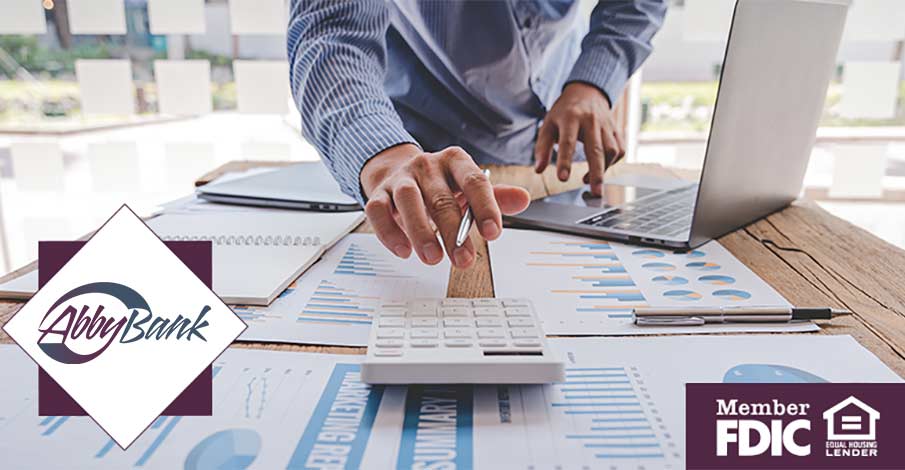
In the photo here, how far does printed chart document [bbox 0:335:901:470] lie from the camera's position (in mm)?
360

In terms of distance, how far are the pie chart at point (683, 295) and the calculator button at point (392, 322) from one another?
252 millimetres

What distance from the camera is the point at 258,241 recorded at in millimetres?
753

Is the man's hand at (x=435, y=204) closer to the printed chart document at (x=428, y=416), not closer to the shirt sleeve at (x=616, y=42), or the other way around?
the printed chart document at (x=428, y=416)

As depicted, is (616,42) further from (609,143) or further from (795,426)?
(795,426)

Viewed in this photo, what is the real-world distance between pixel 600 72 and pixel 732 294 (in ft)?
1.91

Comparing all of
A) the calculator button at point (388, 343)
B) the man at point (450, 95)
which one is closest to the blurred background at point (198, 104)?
the man at point (450, 95)

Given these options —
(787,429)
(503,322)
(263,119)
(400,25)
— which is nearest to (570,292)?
(503,322)

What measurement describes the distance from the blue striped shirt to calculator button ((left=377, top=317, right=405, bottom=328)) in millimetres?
354

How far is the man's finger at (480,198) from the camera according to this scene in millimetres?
591

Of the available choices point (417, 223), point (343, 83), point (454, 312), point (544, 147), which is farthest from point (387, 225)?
point (544, 147)

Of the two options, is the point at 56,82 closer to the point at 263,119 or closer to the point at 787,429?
the point at 263,119

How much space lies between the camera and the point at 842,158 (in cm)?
195

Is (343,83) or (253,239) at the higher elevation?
(343,83)

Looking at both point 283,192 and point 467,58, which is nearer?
point 283,192
